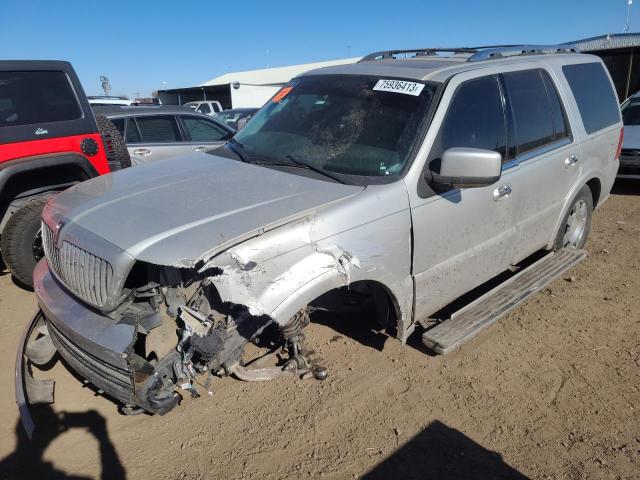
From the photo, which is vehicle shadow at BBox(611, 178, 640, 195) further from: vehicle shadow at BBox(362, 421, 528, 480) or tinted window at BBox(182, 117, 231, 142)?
vehicle shadow at BBox(362, 421, 528, 480)

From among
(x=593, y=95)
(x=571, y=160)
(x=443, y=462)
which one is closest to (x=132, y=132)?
(x=571, y=160)

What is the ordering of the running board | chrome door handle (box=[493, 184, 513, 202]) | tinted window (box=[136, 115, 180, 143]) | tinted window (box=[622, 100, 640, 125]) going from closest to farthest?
the running board → chrome door handle (box=[493, 184, 513, 202]) → tinted window (box=[136, 115, 180, 143]) → tinted window (box=[622, 100, 640, 125])

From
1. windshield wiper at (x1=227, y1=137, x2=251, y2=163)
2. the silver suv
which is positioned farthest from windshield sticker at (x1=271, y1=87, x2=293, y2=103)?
windshield wiper at (x1=227, y1=137, x2=251, y2=163)

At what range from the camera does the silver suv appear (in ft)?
7.54

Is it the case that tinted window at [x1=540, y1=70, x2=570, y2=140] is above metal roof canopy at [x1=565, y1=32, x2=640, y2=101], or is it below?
above

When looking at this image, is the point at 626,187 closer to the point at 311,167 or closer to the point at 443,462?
the point at 311,167

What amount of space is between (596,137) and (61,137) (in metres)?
5.19

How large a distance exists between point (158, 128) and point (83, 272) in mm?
5064

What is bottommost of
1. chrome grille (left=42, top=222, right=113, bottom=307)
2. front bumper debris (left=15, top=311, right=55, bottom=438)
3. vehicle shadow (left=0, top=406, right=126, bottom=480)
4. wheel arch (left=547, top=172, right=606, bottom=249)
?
vehicle shadow (left=0, top=406, right=126, bottom=480)

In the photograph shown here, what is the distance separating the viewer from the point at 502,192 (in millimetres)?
3336

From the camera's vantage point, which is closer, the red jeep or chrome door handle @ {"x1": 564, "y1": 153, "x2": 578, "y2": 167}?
chrome door handle @ {"x1": 564, "y1": 153, "x2": 578, "y2": 167}

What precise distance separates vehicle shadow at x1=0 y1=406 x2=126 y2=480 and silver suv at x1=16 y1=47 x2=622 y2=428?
22cm

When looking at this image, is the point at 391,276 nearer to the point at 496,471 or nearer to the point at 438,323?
the point at 438,323

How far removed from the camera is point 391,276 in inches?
109
